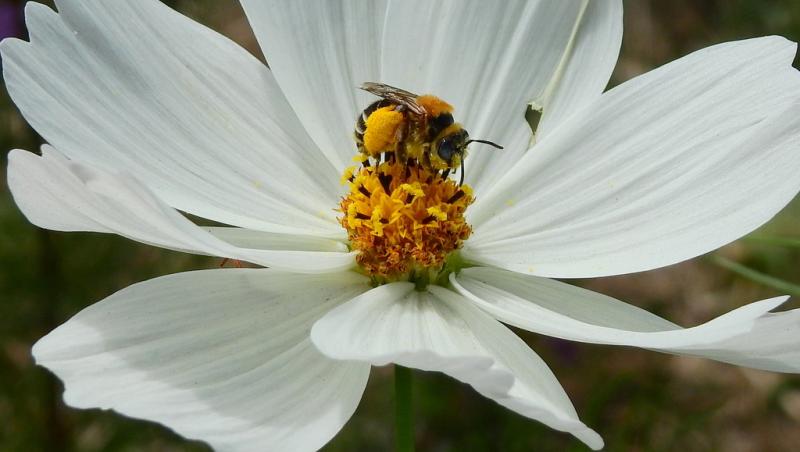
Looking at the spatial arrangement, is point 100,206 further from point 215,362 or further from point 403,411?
point 403,411

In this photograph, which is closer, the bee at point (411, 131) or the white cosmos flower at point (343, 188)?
the white cosmos flower at point (343, 188)

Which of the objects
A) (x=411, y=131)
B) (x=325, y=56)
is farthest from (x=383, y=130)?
(x=325, y=56)

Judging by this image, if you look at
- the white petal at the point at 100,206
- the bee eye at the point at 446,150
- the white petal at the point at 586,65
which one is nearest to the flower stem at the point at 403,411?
the white petal at the point at 100,206

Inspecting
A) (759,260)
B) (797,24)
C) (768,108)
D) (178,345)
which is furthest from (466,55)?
(797,24)

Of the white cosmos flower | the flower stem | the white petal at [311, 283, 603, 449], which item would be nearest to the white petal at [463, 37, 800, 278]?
the white cosmos flower

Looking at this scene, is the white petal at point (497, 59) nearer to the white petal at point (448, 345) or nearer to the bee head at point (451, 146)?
the bee head at point (451, 146)

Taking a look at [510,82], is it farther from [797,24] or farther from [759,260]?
[797,24]

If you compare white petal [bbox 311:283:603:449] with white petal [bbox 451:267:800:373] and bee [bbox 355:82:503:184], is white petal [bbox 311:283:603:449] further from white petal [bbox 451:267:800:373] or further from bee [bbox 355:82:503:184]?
bee [bbox 355:82:503:184]
